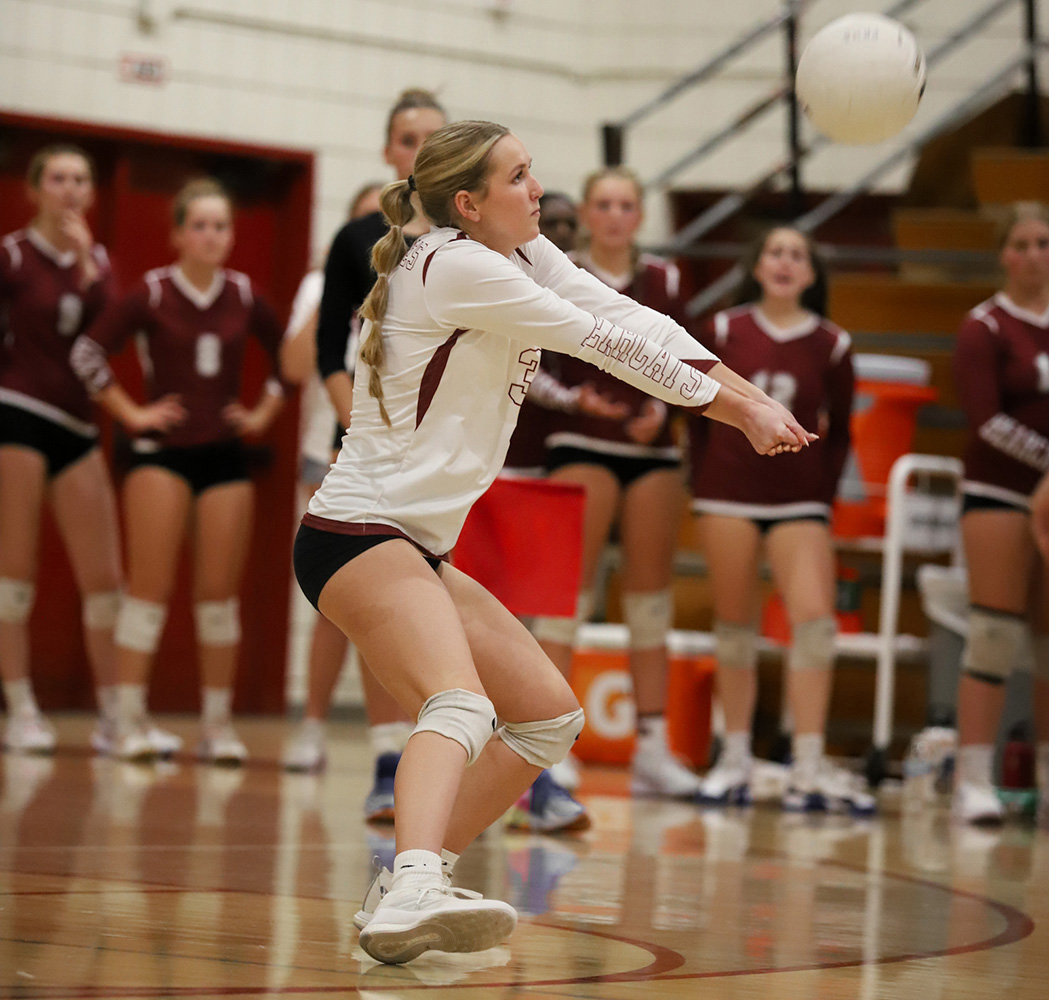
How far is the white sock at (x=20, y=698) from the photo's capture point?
643cm

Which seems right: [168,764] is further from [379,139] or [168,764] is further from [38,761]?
[379,139]

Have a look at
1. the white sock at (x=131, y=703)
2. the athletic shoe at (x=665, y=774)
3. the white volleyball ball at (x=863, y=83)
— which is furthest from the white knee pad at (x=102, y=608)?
the white volleyball ball at (x=863, y=83)

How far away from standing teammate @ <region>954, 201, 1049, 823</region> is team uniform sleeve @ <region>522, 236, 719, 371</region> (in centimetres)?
299

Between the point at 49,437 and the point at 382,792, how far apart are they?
243 centimetres

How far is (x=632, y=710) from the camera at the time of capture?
7.28 metres

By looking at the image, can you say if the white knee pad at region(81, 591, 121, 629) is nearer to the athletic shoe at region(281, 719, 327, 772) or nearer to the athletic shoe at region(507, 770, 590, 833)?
the athletic shoe at region(281, 719, 327, 772)

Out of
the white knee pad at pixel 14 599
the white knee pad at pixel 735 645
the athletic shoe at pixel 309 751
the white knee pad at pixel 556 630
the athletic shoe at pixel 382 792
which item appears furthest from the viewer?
the white knee pad at pixel 14 599

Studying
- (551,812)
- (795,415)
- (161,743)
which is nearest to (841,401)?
(795,415)

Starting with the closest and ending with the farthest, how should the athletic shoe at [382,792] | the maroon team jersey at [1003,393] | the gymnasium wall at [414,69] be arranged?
the athletic shoe at [382,792]
the maroon team jersey at [1003,393]
the gymnasium wall at [414,69]

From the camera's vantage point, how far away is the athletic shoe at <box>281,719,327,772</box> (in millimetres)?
6289

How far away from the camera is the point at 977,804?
5.81 m

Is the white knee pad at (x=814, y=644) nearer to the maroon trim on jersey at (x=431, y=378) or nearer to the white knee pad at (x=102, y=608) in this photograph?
the white knee pad at (x=102, y=608)

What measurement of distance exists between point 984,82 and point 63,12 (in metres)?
4.77

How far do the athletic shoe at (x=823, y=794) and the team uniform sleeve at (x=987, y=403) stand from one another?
128cm
